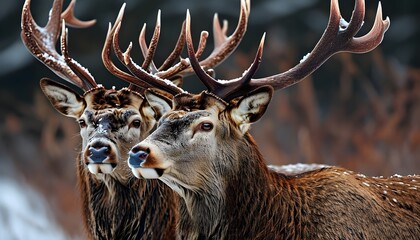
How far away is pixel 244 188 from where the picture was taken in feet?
17.9

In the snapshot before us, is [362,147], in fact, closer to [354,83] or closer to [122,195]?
[354,83]

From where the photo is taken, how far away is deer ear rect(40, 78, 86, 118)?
20.6 feet

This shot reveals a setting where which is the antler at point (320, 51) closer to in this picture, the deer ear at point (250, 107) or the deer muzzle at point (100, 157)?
the deer ear at point (250, 107)

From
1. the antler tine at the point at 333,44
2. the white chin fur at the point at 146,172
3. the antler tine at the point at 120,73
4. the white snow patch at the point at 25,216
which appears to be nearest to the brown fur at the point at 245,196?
the white chin fur at the point at 146,172

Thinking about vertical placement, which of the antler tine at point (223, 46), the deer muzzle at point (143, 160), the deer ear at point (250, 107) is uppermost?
the antler tine at point (223, 46)

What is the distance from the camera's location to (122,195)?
6086 millimetres

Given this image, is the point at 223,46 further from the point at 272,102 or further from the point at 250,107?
the point at 272,102

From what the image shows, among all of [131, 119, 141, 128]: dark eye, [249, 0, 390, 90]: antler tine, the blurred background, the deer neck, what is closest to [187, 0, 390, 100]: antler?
[249, 0, 390, 90]: antler tine

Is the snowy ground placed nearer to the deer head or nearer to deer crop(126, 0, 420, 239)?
the deer head

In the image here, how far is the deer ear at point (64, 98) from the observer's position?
629 cm

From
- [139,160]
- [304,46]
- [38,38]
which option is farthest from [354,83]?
[139,160]

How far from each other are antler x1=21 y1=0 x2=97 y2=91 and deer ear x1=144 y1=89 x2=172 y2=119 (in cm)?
90

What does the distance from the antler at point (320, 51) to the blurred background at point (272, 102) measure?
5202 mm

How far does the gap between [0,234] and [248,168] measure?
6.72m
